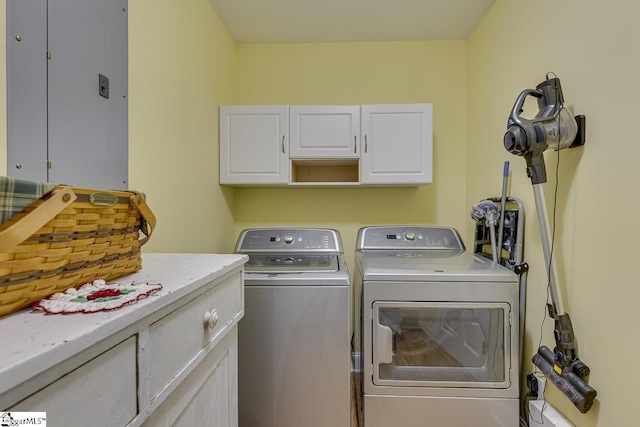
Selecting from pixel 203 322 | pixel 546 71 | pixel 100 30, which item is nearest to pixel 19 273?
pixel 203 322

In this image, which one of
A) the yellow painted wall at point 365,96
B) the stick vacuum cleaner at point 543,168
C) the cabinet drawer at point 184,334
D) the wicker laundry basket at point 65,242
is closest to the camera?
the wicker laundry basket at point 65,242

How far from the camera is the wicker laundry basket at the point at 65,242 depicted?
0.42 metres

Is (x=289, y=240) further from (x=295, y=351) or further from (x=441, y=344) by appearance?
(x=441, y=344)

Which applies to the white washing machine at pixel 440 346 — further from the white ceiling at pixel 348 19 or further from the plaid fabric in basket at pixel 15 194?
the white ceiling at pixel 348 19

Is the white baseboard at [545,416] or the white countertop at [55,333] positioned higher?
the white countertop at [55,333]

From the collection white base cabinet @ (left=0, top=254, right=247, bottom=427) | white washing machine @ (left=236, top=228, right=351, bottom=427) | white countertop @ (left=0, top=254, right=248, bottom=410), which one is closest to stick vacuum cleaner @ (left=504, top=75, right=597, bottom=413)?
white washing machine @ (left=236, top=228, right=351, bottom=427)

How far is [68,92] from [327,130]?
1.48 metres

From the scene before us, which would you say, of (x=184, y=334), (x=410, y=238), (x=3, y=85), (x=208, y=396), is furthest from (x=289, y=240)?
(x=3, y=85)

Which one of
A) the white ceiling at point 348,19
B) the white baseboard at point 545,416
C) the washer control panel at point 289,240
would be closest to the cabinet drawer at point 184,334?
the washer control panel at point 289,240

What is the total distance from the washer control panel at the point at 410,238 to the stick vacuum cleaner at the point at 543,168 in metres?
0.77

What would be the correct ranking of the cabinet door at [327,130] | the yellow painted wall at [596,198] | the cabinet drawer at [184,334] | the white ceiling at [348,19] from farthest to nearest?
the cabinet door at [327,130]
the white ceiling at [348,19]
the yellow painted wall at [596,198]
the cabinet drawer at [184,334]

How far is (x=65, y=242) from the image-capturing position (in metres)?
0.50

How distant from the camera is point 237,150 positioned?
212 cm

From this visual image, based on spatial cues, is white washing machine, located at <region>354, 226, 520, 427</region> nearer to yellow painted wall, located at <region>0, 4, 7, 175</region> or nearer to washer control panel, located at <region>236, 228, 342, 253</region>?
washer control panel, located at <region>236, 228, 342, 253</region>
